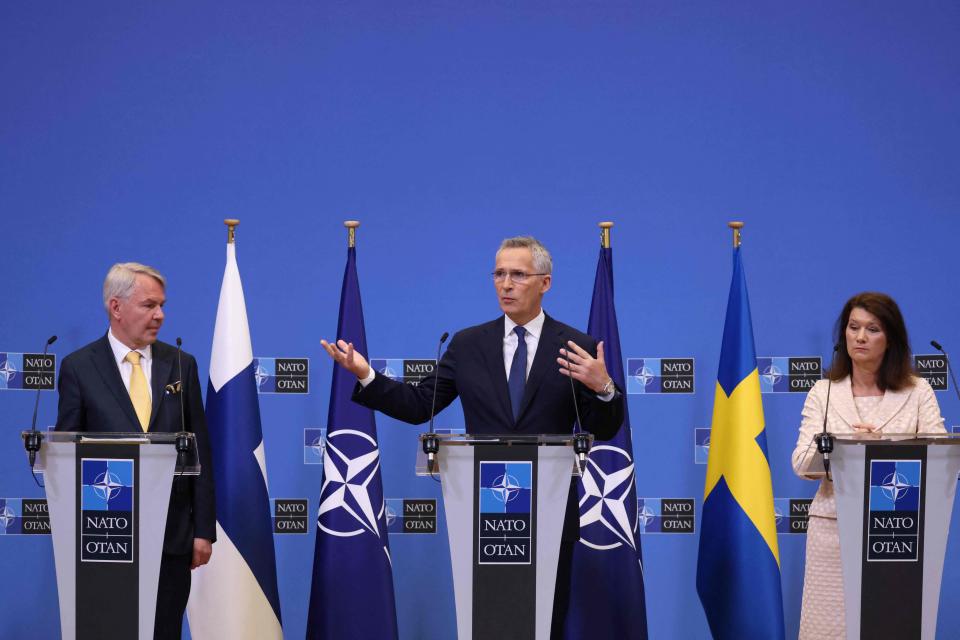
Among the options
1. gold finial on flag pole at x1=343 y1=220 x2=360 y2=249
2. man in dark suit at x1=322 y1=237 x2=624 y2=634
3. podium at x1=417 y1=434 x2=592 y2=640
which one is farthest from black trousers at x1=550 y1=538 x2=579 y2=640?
gold finial on flag pole at x1=343 y1=220 x2=360 y2=249

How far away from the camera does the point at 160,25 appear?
4.95m

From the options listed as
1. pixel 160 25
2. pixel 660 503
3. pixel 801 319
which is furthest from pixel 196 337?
pixel 801 319

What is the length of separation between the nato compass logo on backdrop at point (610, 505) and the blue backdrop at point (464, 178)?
0.57 metres

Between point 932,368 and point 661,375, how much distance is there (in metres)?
1.35

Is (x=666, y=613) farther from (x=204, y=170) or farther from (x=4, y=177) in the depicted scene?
(x=4, y=177)

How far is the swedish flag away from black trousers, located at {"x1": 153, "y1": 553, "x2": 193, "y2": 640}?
240cm

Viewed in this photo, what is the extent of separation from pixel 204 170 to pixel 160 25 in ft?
2.64

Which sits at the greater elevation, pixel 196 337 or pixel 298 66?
pixel 298 66

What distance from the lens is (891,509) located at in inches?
110

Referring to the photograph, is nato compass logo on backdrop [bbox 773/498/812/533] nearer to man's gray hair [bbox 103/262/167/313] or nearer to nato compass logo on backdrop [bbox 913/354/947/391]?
nato compass logo on backdrop [bbox 913/354/947/391]

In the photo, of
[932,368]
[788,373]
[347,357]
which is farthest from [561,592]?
[932,368]

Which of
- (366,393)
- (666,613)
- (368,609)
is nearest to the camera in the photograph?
(366,393)

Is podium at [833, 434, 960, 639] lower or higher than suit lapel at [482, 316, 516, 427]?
lower

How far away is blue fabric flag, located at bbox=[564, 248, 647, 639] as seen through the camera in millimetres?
4234
